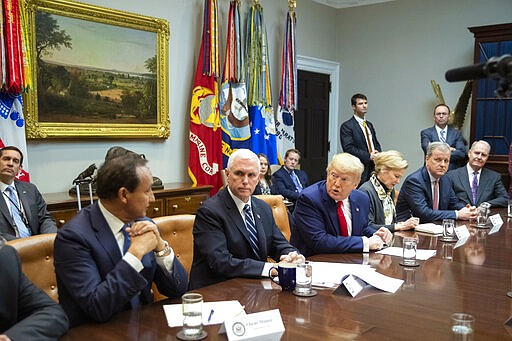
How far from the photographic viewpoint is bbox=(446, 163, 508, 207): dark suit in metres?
4.27

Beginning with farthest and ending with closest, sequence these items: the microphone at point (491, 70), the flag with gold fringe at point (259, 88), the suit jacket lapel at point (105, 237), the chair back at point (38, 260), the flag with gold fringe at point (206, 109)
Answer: the flag with gold fringe at point (259, 88) < the flag with gold fringe at point (206, 109) < the chair back at point (38, 260) < the suit jacket lapel at point (105, 237) < the microphone at point (491, 70)

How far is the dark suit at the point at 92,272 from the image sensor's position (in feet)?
5.08

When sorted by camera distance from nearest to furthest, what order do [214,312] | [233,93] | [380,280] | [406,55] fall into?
[214,312], [380,280], [233,93], [406,55]

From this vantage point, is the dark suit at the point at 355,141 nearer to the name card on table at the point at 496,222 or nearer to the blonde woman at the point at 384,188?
the name card on table at the point at 496,222

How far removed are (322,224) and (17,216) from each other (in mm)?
2030

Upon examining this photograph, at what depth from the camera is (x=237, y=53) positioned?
5508 millimetres

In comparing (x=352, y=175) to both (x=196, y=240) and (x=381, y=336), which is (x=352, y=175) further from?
(x=381, y=336)

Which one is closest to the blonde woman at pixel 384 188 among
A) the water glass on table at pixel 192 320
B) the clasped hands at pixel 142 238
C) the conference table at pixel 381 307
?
the conference table at pixel 381 307

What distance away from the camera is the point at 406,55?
7094 millimetres

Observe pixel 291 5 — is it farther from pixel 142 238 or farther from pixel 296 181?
pixel 142 238

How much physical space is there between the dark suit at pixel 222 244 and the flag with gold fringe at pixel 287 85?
3929 mm

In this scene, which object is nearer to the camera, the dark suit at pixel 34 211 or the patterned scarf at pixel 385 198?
the patterned scarf at pixel 385 198

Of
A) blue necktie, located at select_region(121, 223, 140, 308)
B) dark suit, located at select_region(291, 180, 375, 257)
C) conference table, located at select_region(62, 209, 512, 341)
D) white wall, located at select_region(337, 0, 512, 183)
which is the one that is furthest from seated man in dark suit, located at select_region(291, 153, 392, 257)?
white wall, located at select_region(337, 0, 512, 183)

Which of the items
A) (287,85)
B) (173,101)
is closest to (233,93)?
(173,101)
